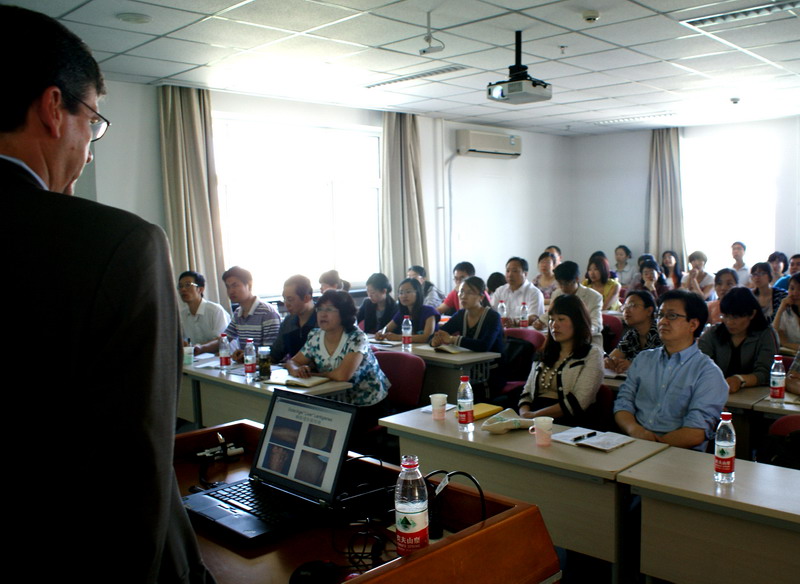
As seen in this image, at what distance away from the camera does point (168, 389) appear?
81cm

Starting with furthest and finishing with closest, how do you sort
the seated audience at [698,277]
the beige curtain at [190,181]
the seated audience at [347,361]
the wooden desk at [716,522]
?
the seated audience at [698,277] < the beige curtain at [190,181] < the seated audience at [347,361] < the wooden desk at [716,522]

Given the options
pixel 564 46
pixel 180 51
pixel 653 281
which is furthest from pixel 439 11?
pixel 653 281

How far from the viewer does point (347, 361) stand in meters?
4.09

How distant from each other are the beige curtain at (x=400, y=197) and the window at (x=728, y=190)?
495cm

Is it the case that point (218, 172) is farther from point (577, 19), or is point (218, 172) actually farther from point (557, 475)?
point (557, 475)

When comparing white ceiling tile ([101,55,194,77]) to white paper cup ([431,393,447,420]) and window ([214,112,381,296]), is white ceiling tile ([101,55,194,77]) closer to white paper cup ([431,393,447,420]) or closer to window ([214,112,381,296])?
window ([214,112,381,296])

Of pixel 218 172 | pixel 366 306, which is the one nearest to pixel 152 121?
pixel 218 172

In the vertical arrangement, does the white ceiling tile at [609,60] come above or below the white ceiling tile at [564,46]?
above

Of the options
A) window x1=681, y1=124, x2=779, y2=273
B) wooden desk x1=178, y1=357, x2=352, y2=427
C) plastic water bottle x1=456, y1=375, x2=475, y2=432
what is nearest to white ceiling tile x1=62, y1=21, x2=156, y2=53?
wooden desk x1=178, y1=357, x2=352, y2=427

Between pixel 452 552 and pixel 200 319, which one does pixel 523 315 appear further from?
pixel 452 552

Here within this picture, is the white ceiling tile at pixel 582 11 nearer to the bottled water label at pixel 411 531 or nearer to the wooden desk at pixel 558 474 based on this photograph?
the wooden desk at pixel 558 474

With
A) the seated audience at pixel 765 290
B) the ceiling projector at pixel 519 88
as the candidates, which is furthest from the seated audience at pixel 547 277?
the ceiling projector at pixel 519 88

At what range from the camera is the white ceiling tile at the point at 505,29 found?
4883mm

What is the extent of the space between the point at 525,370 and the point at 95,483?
4.74 metres
